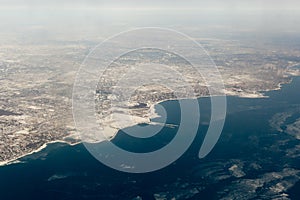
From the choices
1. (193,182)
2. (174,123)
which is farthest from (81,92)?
(193,182)

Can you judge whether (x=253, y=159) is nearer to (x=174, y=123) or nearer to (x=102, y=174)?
(x=174, y=123)

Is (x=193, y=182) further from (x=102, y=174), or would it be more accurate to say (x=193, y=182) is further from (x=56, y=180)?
(x=56, y=180)

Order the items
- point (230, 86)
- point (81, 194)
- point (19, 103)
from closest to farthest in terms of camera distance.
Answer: point (81, 194), point (19, 103), point (230, 86)

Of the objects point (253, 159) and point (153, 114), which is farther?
point (153, 114)

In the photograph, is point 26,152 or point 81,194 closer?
point 81,194

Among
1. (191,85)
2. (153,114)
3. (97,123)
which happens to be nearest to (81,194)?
(97,123)

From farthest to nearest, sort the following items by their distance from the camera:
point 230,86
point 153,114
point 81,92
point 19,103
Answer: point 230,86, point 81,92, point 19,103, point 153,114

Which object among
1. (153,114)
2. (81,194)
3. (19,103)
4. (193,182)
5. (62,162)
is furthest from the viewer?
(19,103)
